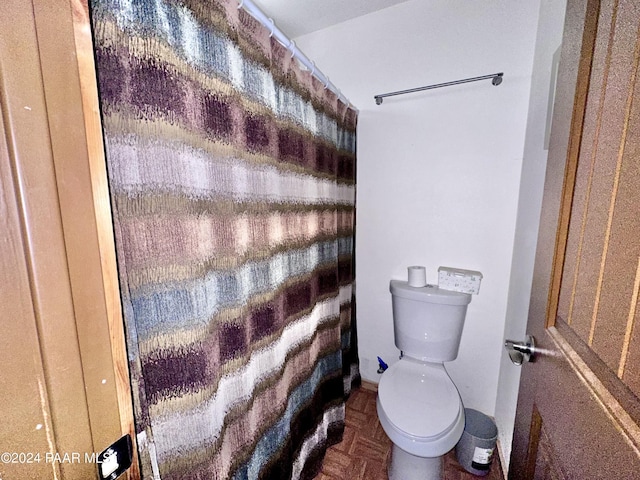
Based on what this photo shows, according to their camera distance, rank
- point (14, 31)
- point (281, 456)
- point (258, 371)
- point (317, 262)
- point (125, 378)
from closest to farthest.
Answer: point (14, 31)
point (125, 378)
point (258, 371)
point (281, 456)
point (317, 262)

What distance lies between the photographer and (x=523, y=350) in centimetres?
70

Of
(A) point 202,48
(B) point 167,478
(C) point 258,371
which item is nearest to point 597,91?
(A) point 202,48

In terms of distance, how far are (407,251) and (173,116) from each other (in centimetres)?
146

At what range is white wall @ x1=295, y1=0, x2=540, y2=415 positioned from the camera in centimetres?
138

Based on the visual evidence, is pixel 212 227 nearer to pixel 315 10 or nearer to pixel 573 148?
pixel 573 148

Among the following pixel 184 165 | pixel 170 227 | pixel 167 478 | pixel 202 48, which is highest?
pixel 202 48

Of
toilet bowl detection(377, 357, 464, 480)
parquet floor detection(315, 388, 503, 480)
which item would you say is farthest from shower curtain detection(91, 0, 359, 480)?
toilet bowl detection(377, 357, 464, 480)

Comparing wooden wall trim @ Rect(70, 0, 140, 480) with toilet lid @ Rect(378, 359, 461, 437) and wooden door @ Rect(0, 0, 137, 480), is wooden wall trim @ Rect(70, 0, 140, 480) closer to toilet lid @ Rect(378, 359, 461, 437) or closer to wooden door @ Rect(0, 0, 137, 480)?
wooden door @ Rect(0, 0, 137, 480)

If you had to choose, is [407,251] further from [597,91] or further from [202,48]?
[202,48]

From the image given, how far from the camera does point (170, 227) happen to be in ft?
1.99

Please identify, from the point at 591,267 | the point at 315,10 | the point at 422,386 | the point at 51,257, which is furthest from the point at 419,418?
the point at 315,10

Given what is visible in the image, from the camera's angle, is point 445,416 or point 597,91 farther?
point 445,416

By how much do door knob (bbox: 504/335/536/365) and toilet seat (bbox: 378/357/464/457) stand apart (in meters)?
0.57

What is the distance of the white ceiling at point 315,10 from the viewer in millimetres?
1501
